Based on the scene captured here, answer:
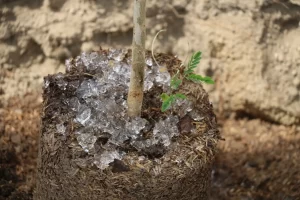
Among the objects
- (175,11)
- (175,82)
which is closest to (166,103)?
(175,82)

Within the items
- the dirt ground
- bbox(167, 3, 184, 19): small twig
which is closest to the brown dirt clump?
the dirt ground

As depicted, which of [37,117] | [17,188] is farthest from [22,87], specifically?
[17,188]

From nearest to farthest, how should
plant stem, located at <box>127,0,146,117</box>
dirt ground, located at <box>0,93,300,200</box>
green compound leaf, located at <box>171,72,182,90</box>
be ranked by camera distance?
1. plant stem, located at <box>127,0,146,117</box>
2. green compound leaf, located at <box>171,72,182,90</box>
3. dirt ground, located at <box>0,93,300,200</box>

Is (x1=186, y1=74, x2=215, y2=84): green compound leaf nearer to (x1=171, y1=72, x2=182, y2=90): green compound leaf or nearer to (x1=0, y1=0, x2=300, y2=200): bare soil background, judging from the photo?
(x1=171, y1=72, x2=182, y2=90): green compound leaf

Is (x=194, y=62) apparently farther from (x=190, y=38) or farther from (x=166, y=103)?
(x=190, y=38)

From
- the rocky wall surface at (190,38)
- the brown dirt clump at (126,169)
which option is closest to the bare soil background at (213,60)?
the rocky wall surface at (190,38)
